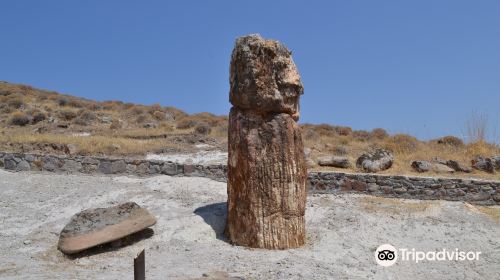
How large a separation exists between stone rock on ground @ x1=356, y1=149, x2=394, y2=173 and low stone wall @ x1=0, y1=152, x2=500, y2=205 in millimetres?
2858

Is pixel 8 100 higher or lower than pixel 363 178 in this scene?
higher

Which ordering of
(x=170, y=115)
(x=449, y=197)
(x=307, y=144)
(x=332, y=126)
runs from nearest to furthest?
1. (x=449, y=197)
2. (x=307, y=144)
3. (x=332, y=126)
4. (x=170, y=115)

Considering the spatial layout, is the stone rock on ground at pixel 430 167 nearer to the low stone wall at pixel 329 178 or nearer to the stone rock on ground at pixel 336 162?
the stone rock on ground at pixel 336 162

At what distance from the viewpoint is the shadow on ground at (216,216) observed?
8708 mm

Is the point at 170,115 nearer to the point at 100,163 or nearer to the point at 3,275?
the point at 100,163

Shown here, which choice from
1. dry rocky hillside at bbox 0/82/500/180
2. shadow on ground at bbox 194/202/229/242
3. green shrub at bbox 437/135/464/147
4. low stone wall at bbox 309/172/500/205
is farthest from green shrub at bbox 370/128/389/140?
shadow on ground at bbox 194/202/229/242

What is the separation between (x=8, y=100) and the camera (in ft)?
104

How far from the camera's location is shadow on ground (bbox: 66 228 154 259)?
7637 mm

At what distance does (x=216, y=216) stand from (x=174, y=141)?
1113cm

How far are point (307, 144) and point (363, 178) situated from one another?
9117 millimetres

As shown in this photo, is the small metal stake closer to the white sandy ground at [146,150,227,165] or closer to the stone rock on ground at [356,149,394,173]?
the stone rock on ground at [356,149,394,173]

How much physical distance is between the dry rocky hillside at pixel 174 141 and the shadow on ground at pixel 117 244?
7.21 m

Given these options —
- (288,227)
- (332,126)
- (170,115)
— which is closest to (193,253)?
(288,227)

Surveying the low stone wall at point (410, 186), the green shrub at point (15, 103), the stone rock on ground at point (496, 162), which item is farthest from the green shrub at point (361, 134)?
the green shrub at point (15, 103)
